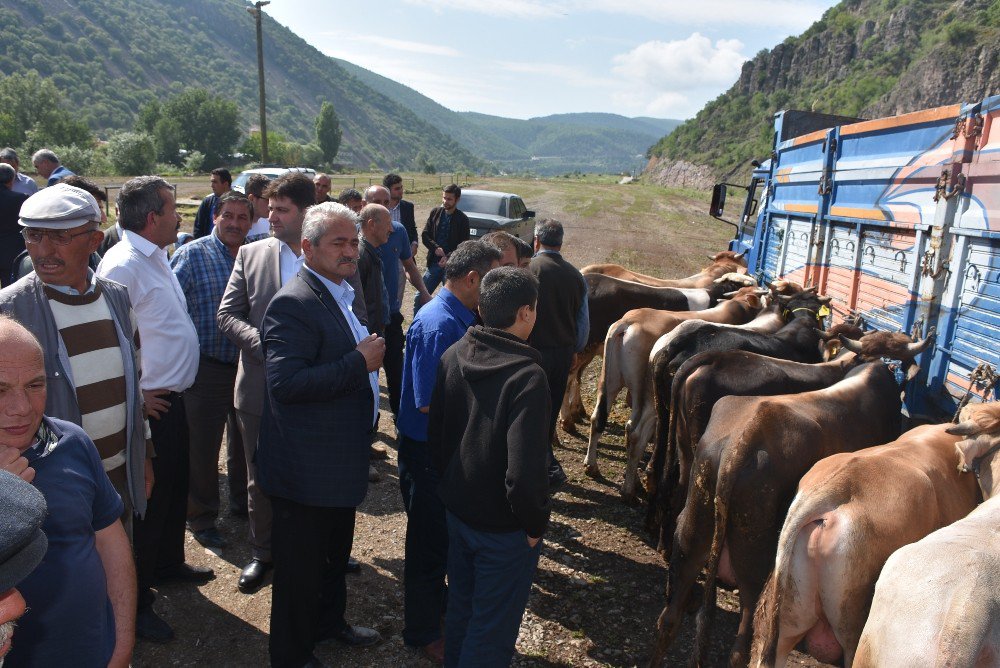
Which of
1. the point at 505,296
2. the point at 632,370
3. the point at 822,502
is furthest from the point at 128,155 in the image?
the point at 822,502

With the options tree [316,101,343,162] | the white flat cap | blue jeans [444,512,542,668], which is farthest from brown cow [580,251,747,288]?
tree [316,101,343,162]

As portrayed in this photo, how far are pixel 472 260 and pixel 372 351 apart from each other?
71 cm

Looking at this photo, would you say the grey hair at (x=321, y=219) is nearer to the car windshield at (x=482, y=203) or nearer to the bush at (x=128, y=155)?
the car windshield at (x=482, y=203)

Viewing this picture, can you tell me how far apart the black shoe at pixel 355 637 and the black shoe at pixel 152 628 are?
833mm

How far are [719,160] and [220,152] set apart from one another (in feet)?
188

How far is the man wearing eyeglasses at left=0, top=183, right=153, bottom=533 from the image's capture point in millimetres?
2523

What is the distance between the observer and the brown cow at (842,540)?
2750mm

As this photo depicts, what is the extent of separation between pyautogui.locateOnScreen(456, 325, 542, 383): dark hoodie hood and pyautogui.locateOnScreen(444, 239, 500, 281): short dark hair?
0.59 meters

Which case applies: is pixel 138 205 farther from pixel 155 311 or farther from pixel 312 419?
pixel 312 419

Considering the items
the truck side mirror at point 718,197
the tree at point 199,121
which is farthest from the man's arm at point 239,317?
the tree at point 199,121

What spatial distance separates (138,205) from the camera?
3459 millimetres

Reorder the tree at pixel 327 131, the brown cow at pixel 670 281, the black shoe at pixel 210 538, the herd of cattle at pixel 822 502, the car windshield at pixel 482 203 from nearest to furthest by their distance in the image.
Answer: the herd of cattle at pixel 822 502, the black shoe at pixel 210 538, the brown cow at pixel 670 281, the car windshield at pixel 482 203, the tree at pixel 327 131


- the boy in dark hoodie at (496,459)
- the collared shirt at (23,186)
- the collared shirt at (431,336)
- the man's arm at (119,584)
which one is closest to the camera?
the man's arm at (119,584)

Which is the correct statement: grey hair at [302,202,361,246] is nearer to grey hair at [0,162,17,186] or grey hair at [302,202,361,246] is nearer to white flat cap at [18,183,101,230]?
white flat cap at [18,183,101,230]
